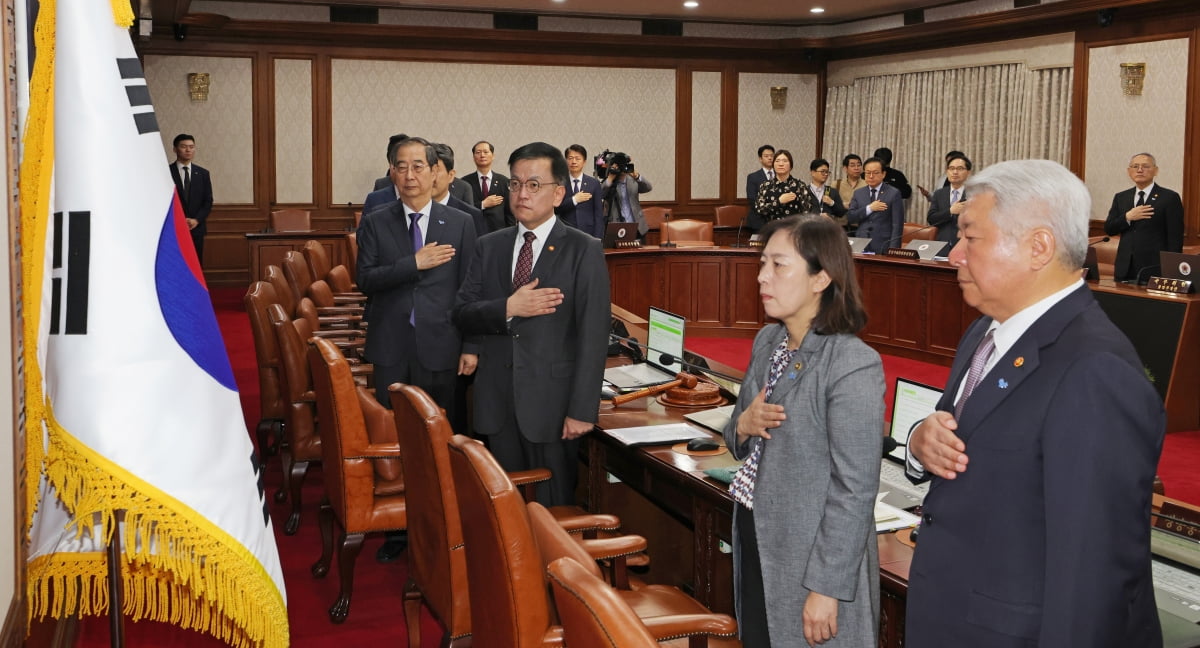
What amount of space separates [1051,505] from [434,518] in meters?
1.57

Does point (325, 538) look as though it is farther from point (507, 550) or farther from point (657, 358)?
point (507, 550)

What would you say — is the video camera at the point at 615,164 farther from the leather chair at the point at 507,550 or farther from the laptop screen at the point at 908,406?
the leather chair at the point at 507,550

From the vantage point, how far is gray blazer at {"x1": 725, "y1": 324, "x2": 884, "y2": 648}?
2080 mm

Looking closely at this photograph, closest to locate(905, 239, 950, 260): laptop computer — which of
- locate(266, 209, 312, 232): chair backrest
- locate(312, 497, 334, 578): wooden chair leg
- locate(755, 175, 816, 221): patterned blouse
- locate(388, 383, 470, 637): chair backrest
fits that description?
locate(755, 175, 816, 221): patterned blouse

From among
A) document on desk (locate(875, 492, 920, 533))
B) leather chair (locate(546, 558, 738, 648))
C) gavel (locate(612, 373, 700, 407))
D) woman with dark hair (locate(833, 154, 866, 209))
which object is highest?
woman with dark hair (locate(833, 154, 866, 209))

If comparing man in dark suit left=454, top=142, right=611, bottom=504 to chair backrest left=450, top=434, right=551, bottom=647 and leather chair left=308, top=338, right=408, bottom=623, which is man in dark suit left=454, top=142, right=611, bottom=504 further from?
chair backrest left=450, top=434, right=551, bottom=647

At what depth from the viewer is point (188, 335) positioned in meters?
1.75

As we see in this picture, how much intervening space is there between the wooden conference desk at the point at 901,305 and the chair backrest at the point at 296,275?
9.19ft

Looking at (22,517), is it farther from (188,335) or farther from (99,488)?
(188,335)

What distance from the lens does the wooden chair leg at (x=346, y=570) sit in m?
3.50

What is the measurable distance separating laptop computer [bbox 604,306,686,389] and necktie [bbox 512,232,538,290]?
2.27ft

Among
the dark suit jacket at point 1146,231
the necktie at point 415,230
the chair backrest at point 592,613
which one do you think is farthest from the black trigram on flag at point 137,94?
the dark suit jacket at point 1146,231

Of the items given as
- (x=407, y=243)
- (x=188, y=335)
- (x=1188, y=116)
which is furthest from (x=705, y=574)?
(x=1188, y=116)

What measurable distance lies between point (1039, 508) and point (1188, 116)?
9.59m
